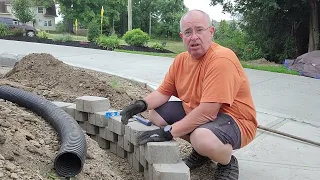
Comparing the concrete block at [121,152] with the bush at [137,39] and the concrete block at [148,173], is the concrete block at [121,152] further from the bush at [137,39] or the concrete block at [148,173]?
the bush at [137,39]

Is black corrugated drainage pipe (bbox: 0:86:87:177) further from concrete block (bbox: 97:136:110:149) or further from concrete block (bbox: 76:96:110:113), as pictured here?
concrete block (bbox: 97:136:110:149)

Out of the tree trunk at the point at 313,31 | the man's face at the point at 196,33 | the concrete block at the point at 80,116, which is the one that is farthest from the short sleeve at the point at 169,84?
the tree trunk at the point at 313,31

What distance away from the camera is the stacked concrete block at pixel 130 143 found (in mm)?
2604

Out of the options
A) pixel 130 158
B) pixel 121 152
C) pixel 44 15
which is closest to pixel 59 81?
pixel 121 152

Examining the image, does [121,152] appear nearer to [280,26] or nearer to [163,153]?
[163,153]

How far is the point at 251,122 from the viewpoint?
2963 millimetres

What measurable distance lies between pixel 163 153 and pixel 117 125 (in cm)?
76

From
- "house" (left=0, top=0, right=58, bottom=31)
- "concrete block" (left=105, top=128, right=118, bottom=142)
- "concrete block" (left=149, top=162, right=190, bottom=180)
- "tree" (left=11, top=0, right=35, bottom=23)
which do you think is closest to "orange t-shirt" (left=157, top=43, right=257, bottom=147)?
"concrete block" (left=149, top=162, right=190, bottom=180)

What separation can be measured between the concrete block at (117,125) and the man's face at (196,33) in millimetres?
871

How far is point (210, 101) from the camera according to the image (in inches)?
106

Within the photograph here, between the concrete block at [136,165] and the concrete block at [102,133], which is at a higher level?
the concrete block at [102,133]

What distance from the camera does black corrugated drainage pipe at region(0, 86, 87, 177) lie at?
2395mm

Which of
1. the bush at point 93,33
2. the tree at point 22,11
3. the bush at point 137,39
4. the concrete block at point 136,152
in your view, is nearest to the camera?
the concrete block at point 136,152

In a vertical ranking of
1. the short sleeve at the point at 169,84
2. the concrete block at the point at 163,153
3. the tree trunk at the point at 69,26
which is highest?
the tree trunk at the point at 69,26
